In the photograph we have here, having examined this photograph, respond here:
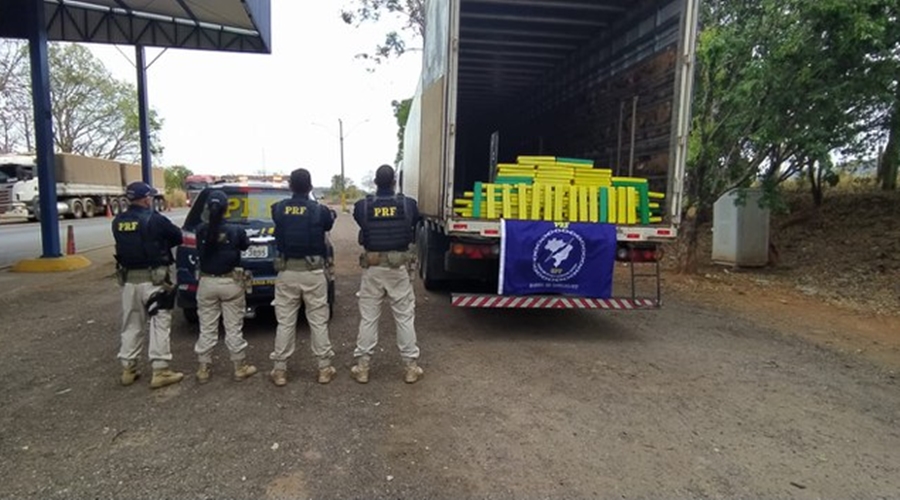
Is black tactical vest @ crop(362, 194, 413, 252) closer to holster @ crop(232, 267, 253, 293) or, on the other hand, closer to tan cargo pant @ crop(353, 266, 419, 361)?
tan cargo pant @ crop(353, 266, 419, 361)

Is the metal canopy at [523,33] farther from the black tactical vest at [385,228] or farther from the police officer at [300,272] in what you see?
the police officer at [300,272]

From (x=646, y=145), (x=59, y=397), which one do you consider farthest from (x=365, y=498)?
(x=646, y=145)

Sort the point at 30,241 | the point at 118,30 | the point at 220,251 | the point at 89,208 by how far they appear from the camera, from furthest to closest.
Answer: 1. the point at 89,208
2. the point at 30,241
3. the point at 118,30
4. the point at 220,251

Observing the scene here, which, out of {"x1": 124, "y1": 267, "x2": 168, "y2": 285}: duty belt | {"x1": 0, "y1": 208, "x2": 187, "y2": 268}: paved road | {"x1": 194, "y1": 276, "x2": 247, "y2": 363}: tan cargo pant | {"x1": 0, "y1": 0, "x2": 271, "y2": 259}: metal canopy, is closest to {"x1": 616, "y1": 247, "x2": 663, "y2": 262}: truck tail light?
{"x1": 194, "y1": 276, "x2": 247, "y2": 363}: tan cargo pant

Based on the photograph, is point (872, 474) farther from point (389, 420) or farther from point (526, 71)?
point (526, 71)

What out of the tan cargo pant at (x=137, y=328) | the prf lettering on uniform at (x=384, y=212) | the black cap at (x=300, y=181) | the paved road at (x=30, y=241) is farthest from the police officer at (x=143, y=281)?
the paved road at (x=30, y=241)

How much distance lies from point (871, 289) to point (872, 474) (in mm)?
7164

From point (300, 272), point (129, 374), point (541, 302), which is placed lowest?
point (129, 374)

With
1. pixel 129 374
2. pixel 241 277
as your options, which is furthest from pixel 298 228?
pixel 129 374

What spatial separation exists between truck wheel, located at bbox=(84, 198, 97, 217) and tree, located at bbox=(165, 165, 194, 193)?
21689mm

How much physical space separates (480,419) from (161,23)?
1313 centimetres

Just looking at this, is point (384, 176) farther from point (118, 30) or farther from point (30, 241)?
point (30, 241)

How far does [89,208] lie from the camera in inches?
1119

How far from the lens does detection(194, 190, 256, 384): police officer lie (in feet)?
14.5
